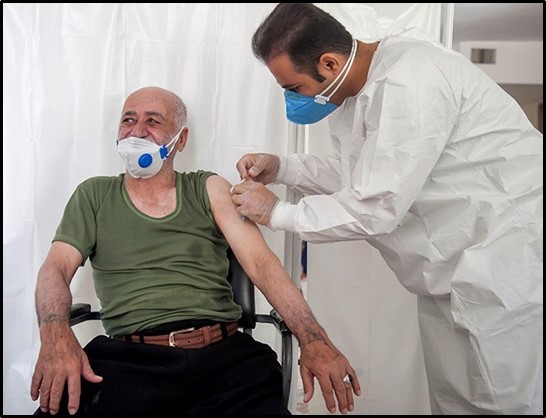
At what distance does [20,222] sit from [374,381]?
160 cm

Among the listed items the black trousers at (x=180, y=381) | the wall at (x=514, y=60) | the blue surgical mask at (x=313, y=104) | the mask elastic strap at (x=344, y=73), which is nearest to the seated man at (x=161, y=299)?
the black trousers at (x=180, y=381)

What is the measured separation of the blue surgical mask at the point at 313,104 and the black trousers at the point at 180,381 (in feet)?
2.43

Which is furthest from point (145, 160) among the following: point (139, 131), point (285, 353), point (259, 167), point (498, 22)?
point (498, 22)

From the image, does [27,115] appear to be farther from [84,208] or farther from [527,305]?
[527,305]

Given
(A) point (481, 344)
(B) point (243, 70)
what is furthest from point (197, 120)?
(A) point (481, 344)

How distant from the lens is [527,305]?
1551 mm

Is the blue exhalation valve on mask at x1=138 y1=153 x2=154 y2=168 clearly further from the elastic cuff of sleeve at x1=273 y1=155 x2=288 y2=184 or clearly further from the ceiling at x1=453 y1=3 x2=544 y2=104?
the ceiling at x1=453 y1=3 x2=544 y2=104

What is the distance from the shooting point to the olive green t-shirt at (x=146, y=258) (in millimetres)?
1715

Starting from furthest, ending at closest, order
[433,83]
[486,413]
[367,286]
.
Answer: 1. [367,286]
2. [486,413]
3. [433,83]

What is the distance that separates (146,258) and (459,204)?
3.12 feet

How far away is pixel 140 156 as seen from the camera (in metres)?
1.80

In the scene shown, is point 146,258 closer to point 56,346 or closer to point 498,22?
point 56,346

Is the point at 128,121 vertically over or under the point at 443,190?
over

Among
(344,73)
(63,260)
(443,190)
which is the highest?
(344,73)
